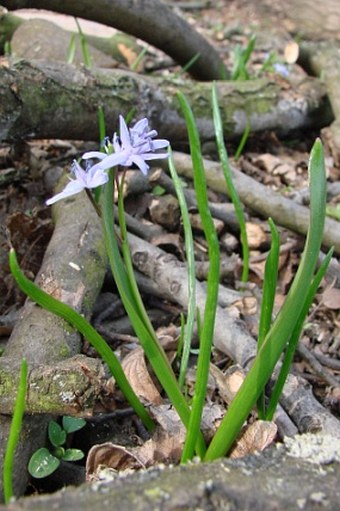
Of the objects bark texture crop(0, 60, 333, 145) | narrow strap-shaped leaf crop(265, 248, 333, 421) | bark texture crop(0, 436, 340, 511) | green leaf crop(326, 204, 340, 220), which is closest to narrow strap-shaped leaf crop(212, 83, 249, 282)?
green leaf crop(326, 204, 340, 220)

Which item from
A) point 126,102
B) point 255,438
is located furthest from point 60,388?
point 126,102

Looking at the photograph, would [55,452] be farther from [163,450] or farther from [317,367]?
[317,367]

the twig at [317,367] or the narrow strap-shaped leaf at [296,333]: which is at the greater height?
the narrow strap-shaped leaf at [296,333]

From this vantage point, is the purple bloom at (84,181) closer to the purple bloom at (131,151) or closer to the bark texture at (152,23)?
the purple bloom at (131,151)

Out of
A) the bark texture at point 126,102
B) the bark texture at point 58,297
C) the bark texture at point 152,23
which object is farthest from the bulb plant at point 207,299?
the bark texture at point 152,23

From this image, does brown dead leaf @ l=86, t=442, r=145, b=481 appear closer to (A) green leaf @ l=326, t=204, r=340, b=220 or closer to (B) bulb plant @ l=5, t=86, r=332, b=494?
(B) bulb plant @ l=5, t=86, r=332, b=494
